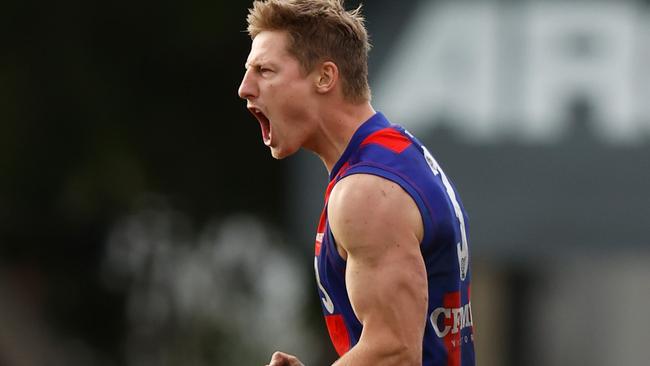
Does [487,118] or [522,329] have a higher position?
[487,118]

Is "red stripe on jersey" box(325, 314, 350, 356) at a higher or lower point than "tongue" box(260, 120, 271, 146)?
lower

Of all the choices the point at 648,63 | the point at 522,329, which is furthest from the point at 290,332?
the point at 648,63

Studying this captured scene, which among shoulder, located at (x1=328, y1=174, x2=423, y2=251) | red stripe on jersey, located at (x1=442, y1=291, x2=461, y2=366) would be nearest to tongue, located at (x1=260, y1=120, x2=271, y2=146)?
shoulder, located at (x1=328, y1=174, x2=423, y2=251)

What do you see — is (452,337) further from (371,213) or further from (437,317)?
(371,213)

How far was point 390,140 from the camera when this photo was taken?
Answer: 6035 millimetres

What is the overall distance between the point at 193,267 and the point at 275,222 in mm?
1007

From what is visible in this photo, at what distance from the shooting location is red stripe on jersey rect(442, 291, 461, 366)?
236 inches

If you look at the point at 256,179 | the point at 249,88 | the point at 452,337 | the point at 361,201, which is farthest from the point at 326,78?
the point at 256,179

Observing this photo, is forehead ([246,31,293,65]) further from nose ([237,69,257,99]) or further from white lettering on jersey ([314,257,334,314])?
white lettering on jersey ([314,257,334,314])

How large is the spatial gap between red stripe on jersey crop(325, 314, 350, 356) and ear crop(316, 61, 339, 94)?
87cm

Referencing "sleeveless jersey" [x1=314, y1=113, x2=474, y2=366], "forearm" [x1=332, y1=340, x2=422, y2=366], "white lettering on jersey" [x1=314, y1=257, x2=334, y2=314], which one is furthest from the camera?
"white lettering on jersey" [x1=314, y1=257, x2=334, y2=314]

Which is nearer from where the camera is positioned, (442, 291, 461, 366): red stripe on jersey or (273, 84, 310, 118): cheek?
(442, 291, 461, 366): red stripe on jersey

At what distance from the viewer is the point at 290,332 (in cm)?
1666

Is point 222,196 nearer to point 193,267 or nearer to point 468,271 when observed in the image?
point 193,267
